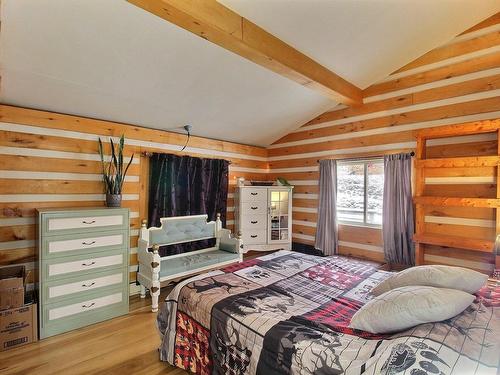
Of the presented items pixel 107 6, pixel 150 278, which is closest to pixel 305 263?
pixel 150 278

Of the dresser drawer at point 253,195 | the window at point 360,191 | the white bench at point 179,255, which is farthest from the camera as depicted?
the dresser drawer at point 253,195

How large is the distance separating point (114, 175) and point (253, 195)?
6.50ft

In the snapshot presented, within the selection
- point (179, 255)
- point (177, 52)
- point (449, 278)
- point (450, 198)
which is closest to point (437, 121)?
point (450, 198)

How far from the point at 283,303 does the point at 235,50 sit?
1.94 meters

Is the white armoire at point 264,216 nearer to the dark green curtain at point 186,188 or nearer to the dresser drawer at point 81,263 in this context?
the dark green curtain at point 186,188

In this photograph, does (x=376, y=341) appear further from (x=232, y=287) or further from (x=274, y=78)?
(x=274, y=78)

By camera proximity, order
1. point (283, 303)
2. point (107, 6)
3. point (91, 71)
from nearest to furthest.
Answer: point (283, 303) → point (107, 6) → point (91, 71)

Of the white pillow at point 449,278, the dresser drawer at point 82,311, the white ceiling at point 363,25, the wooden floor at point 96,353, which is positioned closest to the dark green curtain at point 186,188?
the dresser drawer at point 82,311

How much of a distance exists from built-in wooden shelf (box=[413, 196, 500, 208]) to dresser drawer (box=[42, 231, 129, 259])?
3229 millimetres

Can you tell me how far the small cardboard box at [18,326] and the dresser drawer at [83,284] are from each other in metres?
0.14

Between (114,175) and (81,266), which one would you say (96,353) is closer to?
(81,266)

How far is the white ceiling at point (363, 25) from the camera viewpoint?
209 cm

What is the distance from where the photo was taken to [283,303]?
166 centimetres

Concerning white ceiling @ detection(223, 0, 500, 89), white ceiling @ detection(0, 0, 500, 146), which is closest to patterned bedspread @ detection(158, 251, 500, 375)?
white ceiling @ detection(0, 0, 500, 146)
